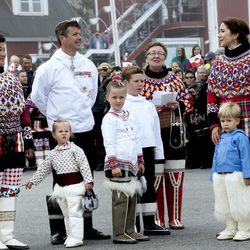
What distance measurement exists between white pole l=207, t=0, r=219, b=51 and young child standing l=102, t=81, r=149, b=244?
19.3 m

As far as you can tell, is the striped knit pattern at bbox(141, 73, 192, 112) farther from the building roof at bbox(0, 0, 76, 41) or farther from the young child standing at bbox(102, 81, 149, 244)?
the building roof at bbox(0, 0, 76, 41)

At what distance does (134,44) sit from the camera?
110 feet

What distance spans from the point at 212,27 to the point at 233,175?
21106 millimetres

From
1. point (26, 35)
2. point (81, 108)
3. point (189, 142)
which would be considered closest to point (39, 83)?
point (81, 108)

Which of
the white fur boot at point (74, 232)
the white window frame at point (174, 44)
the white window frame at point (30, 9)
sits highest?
the white window frame at point (30, 9)

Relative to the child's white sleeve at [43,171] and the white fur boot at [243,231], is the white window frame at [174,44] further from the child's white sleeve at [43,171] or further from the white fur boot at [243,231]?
the white fur boot at [243,231]

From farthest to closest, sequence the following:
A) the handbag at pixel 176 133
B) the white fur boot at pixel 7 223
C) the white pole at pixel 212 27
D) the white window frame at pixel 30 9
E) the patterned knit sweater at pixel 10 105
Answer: the white window frame at pixel 30 9 < the white pole at pixel 212 27 < the handbag at pixel 176 133 < the white fur boot at pixel 7 223 < the patterned knit sweater at pixel 10 105

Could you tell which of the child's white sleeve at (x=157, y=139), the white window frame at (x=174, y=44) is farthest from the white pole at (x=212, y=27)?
the child's white sleeve at (x=157, y=139)

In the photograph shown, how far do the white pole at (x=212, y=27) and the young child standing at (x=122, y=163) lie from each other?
19323 mm

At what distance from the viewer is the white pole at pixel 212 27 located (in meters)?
28.1

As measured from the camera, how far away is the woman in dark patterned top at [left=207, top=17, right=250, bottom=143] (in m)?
8.52

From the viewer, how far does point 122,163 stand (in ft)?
28.0

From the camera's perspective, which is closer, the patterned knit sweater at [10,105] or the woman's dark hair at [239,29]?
the patterned knit sweater at [10,105]

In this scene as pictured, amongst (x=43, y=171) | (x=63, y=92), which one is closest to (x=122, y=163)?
(x=43, y=171)
